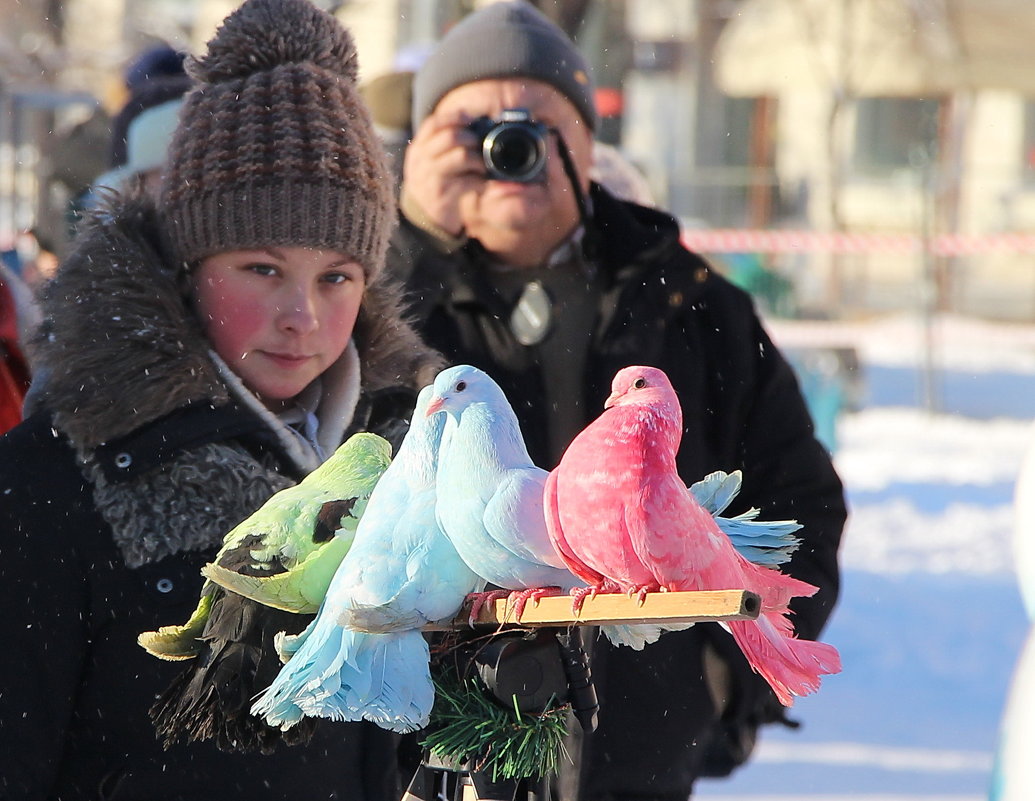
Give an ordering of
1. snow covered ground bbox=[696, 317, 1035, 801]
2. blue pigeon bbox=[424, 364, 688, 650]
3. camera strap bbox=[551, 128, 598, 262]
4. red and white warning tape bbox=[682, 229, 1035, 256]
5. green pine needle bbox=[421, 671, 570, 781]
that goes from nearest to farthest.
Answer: blue pigeon bbox=[424, 364, 688, 650] < green pine needle bbox=[421, 671, 570, 781] < camera strap bbox=[551, 128, 598, 262] < snow covered ground bbox=[696, 317, 1035, 801] < red and white warning tape bbox=[682, 229, 1035, 256]

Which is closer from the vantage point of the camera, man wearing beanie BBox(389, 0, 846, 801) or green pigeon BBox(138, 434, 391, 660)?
green pigeon BBox(138, 434, 391, 660)

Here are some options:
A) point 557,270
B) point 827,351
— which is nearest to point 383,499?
point 557,270

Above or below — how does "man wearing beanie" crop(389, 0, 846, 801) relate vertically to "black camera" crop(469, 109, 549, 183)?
below

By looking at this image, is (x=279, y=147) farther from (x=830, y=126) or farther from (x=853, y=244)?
(x=830, y=126)

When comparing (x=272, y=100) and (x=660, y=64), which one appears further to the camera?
(x=660, y=64)

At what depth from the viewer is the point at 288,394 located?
1.54 m

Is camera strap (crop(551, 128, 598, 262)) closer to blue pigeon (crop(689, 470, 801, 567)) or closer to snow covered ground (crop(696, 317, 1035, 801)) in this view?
blue pigeon (crop(689, 470, 801, 567))

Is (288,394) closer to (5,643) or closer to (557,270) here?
(5,643)

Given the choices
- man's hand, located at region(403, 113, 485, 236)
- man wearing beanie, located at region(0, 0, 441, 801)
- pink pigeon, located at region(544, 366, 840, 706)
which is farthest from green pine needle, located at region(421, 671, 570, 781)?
man's hand, located at region(403, 113, 485, 236)

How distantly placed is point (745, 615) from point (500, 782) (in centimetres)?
36

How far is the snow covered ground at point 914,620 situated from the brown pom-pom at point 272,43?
11.2 ft

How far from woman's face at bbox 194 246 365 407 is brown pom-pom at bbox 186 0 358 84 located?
0.21 m

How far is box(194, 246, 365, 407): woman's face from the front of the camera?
142cm

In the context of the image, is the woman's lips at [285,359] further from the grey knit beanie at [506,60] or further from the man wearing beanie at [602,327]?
the grey knit beanie at [506,60]
